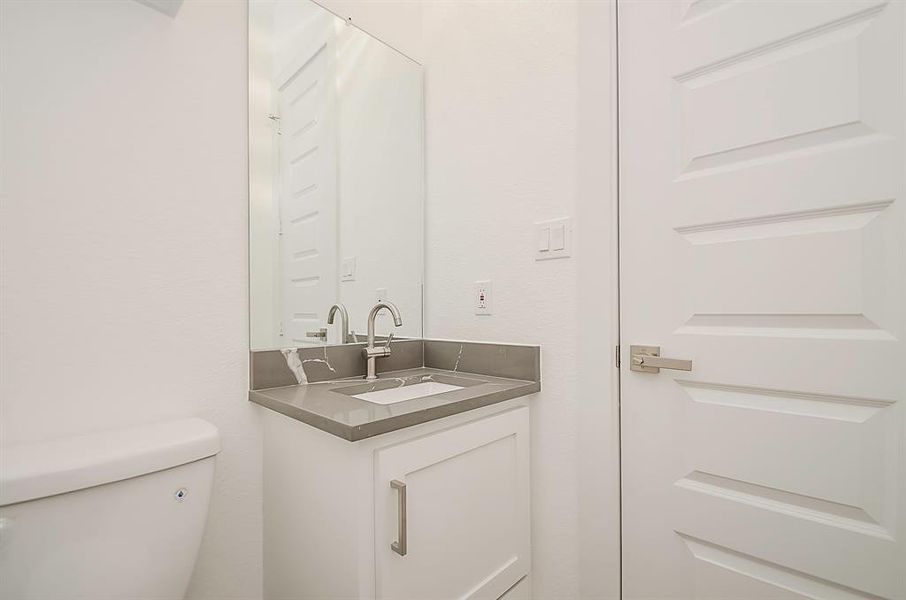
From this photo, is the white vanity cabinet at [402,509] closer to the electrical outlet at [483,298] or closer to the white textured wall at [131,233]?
the white textured wall at [131,233]

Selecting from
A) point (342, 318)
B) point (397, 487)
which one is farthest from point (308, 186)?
point (397, 487)

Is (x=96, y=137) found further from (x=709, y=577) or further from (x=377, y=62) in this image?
(x=709, y=577)

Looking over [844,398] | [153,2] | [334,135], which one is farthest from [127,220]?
[844,398]

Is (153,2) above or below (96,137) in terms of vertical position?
above

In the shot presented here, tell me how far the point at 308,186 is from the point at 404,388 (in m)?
0.71

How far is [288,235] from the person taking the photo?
1.21m

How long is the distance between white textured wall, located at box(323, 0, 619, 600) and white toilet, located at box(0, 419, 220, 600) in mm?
880

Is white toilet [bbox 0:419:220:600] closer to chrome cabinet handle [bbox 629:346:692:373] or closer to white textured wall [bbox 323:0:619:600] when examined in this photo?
white textured wall [bbox 323:0:619:600]

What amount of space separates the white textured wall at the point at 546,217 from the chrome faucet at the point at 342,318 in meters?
0.35

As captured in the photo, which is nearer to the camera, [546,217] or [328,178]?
[546,217]

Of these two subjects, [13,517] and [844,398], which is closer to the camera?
[13,517]

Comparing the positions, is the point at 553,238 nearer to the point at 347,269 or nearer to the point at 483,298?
the point at 483,298

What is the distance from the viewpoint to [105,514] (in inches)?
28.3

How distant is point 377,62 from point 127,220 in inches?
39.6
